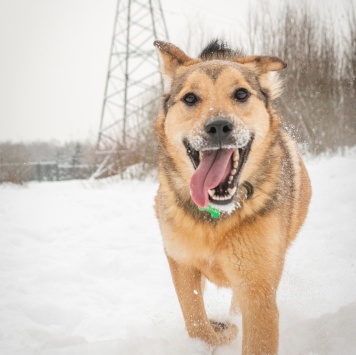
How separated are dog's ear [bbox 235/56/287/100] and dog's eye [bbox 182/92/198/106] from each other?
22.3 inches

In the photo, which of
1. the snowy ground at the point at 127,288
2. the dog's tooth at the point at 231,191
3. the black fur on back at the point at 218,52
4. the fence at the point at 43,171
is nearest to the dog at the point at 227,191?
the dog's tooth at the point at 231,191

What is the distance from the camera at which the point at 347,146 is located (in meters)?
11.8

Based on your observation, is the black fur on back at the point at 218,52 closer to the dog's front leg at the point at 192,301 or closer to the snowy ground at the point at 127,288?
the dog's front leg at the point at 192,301

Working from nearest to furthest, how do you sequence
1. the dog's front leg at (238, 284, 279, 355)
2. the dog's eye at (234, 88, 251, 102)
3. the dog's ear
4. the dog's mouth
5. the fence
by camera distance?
1. the dog's front leg at (238, 284, 279, 355)
2. the dog's mouth
3. the dog's eye at (234, 88, 251, 102)
4. the dog's ear
5. the fence

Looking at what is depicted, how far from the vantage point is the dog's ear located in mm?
2746

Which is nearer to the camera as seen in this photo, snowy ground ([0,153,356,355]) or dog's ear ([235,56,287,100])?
snowy ground ([0,153,356,355])

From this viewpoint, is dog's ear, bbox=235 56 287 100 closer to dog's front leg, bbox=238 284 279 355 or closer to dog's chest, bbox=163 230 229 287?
dog's chest, bbox=163 230 229 287

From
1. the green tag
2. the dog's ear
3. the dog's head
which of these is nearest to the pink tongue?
the dog's head

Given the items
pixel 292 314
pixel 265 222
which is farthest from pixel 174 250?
pixel 292 314

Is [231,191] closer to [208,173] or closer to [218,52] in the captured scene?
[208,173]

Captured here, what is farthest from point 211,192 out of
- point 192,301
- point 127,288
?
point 127,288

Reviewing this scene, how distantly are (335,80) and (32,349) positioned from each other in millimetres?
13147

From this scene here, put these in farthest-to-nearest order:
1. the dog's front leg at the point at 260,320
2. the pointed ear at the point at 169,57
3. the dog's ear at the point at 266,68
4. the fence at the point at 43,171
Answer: the fence at the point at 43,171 < the pointed ear at the point at 169,57 < the dog's ear at the point at 266,68 < the dog's front leg at the point at 260,320

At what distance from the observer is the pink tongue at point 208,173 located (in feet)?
7.22
